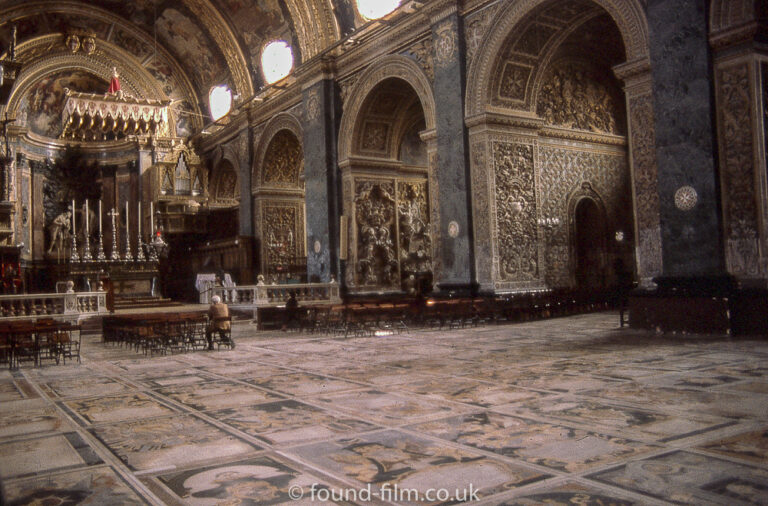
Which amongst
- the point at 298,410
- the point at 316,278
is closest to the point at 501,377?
the point at 298,410

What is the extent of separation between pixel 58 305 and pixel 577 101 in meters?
15.6

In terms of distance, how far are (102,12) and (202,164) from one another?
747cm

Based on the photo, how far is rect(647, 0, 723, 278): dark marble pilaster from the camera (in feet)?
32.8

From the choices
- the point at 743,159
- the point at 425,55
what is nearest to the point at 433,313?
the point at 743,159

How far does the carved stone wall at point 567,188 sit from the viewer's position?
54.5 ft

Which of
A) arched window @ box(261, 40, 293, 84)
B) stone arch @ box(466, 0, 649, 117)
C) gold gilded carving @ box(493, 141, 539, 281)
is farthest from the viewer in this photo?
arched window @ box(261, 40, 293, 84)

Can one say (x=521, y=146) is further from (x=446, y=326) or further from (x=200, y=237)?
(x=200, y=237)

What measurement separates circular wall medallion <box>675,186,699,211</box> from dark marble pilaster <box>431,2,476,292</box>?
5.41m

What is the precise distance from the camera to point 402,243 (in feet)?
67.2

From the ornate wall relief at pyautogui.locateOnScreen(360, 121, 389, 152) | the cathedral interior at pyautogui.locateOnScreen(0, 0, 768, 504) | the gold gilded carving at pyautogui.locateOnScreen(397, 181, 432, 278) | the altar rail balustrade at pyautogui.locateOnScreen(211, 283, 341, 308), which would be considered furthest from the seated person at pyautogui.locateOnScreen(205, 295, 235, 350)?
the ornate wall relief at pyautogui.locateOnScreen(360, 121, 389, 152)

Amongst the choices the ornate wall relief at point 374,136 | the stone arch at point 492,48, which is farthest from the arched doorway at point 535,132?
the ornate wall relief at point 374,136

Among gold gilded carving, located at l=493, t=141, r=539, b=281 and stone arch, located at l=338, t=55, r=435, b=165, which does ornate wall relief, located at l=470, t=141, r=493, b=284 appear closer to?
gold gilded carving, located at l=493, t=141, r=539, b=281

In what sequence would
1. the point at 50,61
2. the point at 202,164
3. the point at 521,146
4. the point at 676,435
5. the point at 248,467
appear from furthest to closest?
the point at 202,164
the point at 50,61
the point at 521,146
the point at 676,435
the point at 248,467

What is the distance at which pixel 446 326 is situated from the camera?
1388 centimetres
